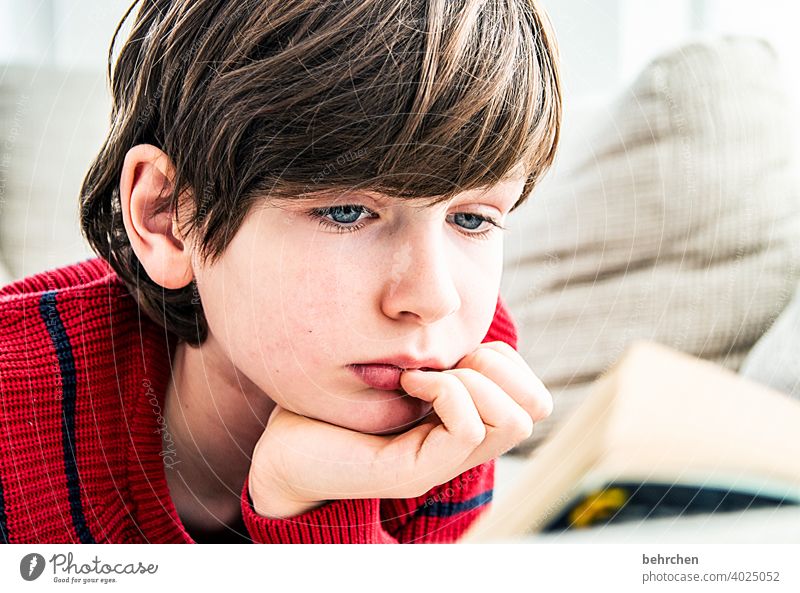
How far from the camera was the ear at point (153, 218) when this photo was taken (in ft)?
1.45

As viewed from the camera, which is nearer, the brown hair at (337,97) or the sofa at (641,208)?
the brown hair at (337,97)

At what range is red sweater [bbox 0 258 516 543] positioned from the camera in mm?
479

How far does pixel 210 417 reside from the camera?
0.53 m

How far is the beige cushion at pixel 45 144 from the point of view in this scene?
0.49 m

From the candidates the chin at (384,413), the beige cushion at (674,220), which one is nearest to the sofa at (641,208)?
the beige cushion at (674,220)

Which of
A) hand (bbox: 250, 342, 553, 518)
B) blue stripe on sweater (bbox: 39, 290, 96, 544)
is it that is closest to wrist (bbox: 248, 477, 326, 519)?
hand (bbox: 250, 342, 553, 518)

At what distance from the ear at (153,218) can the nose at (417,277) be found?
4.6 inches

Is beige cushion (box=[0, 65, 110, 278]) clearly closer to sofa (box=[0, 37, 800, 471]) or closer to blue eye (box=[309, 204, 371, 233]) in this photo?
sofa (box=[0, 37, 800, 471])

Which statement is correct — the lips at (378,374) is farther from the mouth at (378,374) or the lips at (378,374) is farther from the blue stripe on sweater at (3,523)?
the blue stripe on sweater at (3,523)

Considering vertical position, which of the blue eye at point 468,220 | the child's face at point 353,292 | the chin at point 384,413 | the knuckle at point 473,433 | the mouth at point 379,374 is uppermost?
the blue eye at point 468,220

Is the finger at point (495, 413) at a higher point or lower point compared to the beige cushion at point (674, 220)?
lower

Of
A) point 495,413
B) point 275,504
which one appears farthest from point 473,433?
point 275,504

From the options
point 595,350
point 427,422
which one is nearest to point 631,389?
point 595,350

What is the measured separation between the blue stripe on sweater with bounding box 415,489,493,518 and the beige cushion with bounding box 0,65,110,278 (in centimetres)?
28
